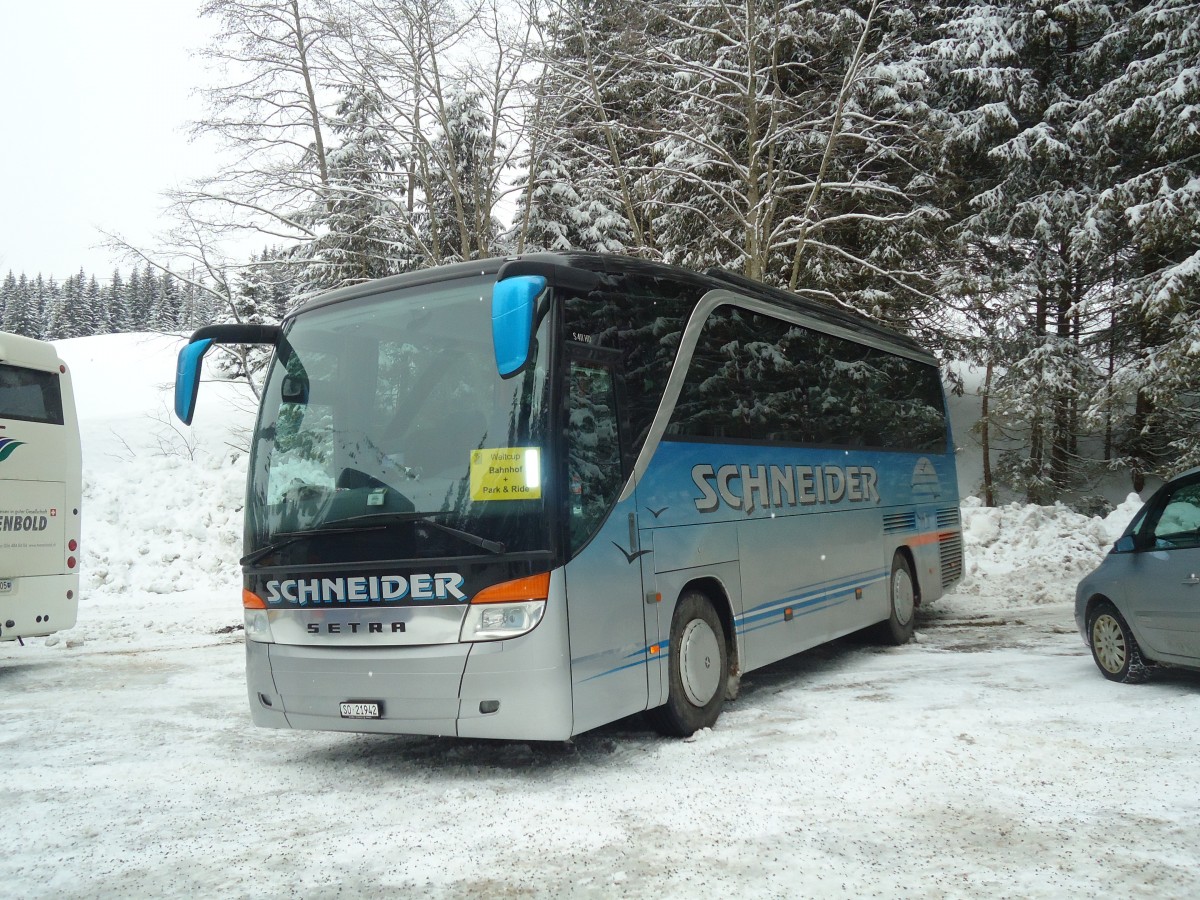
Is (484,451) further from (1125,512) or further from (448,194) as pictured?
(448,194)

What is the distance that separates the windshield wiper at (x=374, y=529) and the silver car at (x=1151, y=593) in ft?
16.4

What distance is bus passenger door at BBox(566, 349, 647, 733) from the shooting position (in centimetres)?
593

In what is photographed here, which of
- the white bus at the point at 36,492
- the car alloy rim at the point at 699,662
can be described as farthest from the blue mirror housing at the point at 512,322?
the white bus at the point at 36,492

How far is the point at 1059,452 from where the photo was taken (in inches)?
1098

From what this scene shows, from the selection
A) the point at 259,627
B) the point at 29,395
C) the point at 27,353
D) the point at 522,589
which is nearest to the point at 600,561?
the point at 522,589

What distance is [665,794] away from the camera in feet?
18.5

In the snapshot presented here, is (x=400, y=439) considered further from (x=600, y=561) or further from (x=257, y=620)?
(x=257, y=620)

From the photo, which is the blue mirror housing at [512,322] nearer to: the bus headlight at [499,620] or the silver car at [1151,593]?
the bus headlight at [499,620]

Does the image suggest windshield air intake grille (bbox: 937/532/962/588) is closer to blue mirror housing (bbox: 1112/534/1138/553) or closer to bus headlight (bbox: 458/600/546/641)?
blue mirror housing (bbox: 1112/534/1138/553)

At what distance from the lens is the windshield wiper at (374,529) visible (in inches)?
228

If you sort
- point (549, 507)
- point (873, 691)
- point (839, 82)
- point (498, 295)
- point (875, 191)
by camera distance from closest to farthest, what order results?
point (498, 295) → point (549, 507) → point (873, 691) → point (875, 191) → point (839, 82)

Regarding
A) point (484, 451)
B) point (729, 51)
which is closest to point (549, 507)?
point (484, 451)

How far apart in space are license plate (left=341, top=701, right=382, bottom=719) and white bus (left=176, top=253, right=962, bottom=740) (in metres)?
0.01

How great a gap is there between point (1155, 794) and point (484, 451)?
4.04 metres
